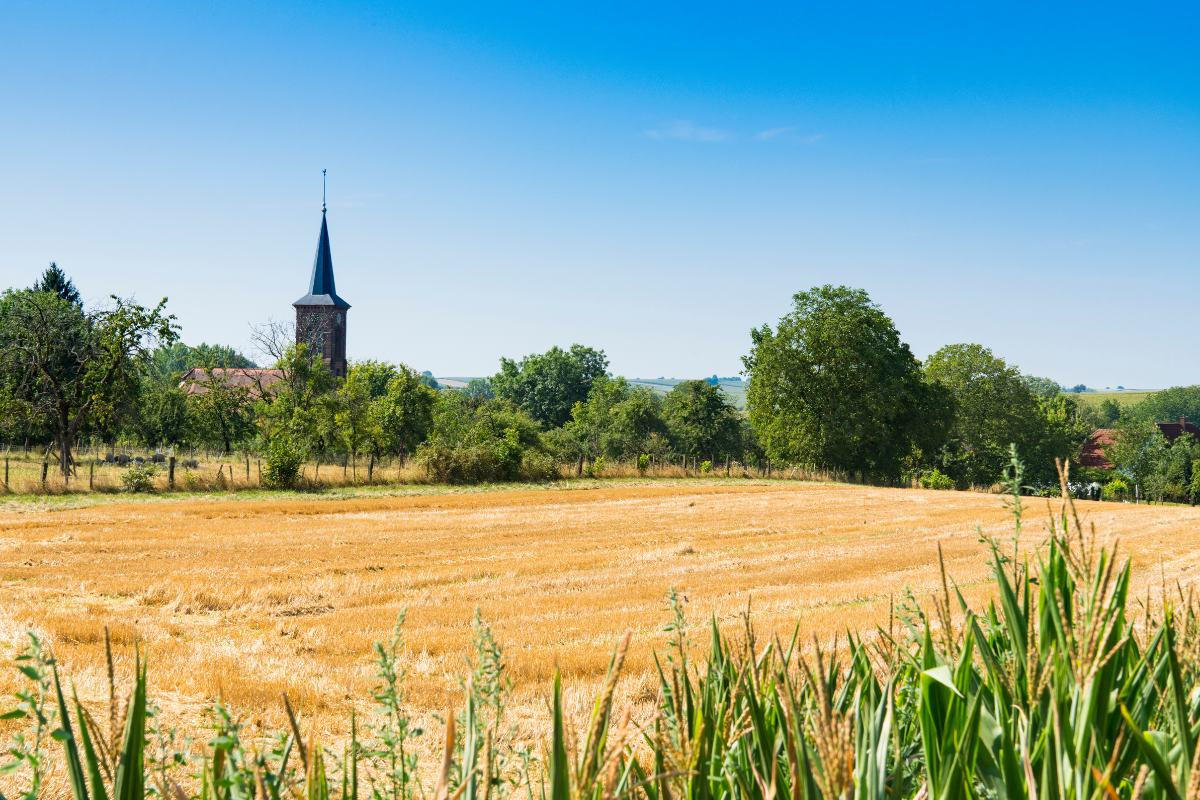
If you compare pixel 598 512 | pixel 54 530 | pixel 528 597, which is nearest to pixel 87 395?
pixel 54 530

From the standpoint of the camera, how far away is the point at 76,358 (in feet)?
74.9

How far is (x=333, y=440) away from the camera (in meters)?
28.4

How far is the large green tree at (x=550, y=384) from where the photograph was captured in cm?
7281

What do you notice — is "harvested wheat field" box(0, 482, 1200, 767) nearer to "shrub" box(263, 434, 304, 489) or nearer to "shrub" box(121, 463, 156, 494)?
"shrub" box(121, 463, 156, 494)

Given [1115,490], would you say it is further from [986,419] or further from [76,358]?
[76,358]

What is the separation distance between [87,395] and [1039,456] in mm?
50668

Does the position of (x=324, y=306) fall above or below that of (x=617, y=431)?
above

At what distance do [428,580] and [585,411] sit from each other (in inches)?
1970

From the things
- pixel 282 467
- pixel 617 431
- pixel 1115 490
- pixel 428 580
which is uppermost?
pixel 617 431

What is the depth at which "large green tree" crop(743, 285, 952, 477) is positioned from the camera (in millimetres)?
36719

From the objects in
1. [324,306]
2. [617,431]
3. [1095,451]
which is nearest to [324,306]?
[324,306]

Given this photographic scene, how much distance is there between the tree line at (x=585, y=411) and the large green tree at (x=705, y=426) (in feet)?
0.38

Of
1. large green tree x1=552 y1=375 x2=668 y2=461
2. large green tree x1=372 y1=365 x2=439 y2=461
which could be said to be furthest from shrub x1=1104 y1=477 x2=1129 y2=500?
large green tree x1=372 y1=365 x2=439 y2=461

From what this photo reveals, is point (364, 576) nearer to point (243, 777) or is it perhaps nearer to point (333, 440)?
point (243, 777)
